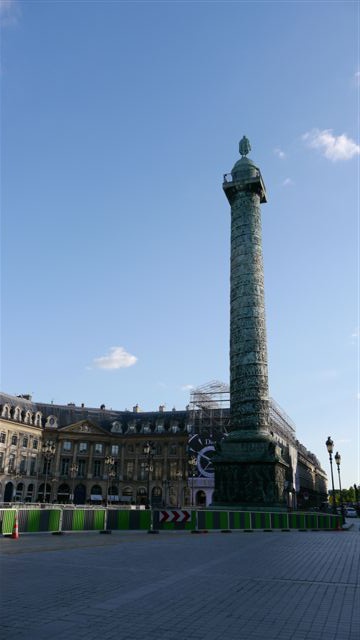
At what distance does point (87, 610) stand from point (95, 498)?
64770 millimetres

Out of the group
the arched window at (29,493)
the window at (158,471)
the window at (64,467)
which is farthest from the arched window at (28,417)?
the window at (158,471)

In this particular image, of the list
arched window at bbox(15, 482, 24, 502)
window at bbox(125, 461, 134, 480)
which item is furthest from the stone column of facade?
window at bbox(125, 461, 134, 480)

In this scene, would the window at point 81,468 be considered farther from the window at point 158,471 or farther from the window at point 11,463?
the window at point 11,463

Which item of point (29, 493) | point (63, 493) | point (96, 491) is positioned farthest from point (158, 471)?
point (29, 493)

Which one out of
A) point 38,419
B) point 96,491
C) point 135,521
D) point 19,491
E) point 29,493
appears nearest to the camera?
point 135,521

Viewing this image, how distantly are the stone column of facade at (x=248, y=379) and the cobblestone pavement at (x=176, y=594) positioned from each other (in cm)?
1857

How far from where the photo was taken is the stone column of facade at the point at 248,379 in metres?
32.3

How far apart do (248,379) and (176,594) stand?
2692 cm

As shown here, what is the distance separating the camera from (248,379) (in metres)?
34.6

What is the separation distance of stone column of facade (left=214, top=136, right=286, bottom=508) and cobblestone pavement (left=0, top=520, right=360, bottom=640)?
18.6 m

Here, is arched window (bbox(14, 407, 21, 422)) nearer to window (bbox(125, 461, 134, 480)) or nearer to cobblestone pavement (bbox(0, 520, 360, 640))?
window (bbox(125, 461, 134, 480))

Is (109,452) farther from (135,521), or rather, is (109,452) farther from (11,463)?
(135,521)

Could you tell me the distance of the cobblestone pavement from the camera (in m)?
6.07

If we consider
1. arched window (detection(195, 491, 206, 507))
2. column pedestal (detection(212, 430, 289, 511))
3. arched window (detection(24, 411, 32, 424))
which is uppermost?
arched window (detection(24, 411, 32, 424))
